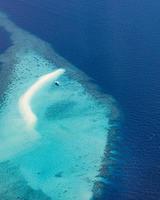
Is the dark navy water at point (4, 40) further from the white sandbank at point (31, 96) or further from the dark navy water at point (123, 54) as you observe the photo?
the white sandbank at point (31, 96)

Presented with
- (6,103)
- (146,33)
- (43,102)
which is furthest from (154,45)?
(6,103)

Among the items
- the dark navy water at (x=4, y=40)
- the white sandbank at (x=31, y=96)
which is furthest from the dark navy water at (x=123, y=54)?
the white sandbank at (x=31, y=96)

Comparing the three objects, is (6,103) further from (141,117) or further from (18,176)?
(141,117)

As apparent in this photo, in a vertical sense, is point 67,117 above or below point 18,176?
above

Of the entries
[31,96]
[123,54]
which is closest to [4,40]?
[31,96]

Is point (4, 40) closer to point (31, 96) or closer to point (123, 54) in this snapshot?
point (31, 96)

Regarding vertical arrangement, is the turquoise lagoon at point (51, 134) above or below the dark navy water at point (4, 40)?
below
